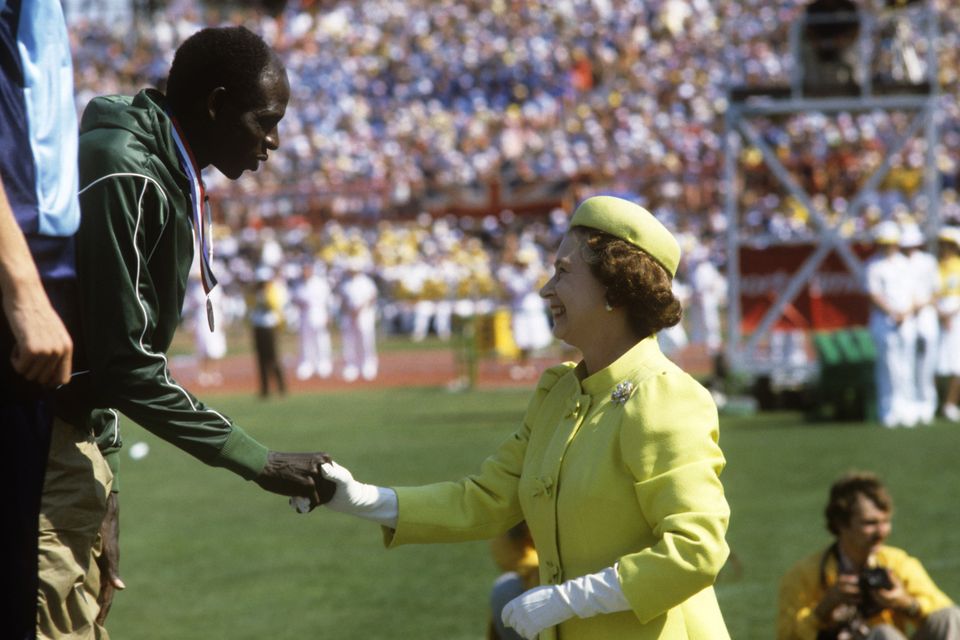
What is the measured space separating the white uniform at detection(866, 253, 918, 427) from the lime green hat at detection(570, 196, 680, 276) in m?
12.1

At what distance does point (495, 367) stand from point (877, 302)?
34.3 feet

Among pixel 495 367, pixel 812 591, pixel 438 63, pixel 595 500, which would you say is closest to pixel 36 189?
pixel 595 500

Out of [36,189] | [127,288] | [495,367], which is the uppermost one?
[36,189]

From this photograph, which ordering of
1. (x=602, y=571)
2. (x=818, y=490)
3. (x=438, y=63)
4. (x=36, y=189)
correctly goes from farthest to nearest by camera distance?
(x=438, y=63) < (x=818, y=490) < (x=602, y=571) < (x=36, y=189)

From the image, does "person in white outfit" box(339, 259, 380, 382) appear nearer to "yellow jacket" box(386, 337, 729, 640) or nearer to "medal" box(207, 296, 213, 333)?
"medal" box(207, 296, 213, 333)

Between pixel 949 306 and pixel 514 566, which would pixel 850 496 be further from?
pixel 949 306

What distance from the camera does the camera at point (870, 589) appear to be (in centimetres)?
541

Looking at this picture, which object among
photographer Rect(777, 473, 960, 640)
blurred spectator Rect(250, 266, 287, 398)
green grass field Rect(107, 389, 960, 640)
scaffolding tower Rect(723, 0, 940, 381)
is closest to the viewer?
photographer Rect(777, 473, 960, 640)

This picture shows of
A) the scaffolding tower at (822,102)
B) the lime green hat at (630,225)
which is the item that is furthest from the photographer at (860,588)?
the scaffolding tower at (822,102)

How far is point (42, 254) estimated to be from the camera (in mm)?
2920

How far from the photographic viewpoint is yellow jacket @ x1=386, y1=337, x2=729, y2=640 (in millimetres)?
3307

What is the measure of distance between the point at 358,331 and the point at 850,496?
21.1 m

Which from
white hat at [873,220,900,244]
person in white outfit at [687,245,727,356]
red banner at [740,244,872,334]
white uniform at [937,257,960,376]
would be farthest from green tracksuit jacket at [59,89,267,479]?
person in white outfit at [687,245,727,356]

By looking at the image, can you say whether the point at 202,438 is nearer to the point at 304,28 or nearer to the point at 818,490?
the point at 818,490
